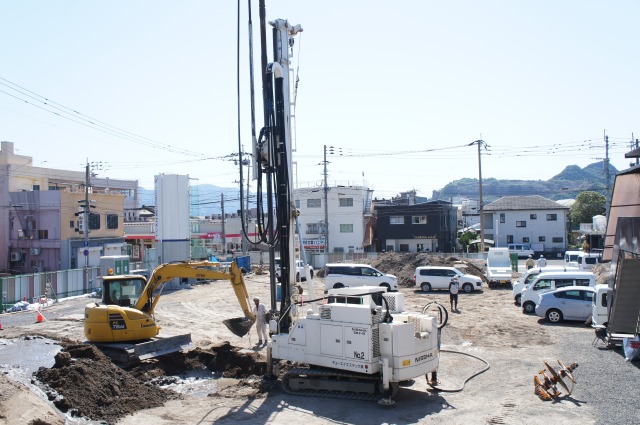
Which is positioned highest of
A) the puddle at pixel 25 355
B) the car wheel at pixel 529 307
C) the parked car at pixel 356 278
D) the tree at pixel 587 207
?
the tree at pixel 587 207

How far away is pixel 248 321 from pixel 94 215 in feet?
113

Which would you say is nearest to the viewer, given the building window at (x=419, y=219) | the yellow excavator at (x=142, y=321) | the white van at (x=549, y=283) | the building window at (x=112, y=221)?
the yellow excavator at (x=142, y=321)

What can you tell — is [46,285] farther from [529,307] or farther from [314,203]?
[314,203]

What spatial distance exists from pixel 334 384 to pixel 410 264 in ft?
87.0

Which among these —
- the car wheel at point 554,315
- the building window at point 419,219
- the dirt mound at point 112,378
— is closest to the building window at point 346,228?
the building window at point 419,219

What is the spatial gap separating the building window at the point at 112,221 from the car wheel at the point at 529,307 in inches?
1393

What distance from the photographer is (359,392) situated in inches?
457

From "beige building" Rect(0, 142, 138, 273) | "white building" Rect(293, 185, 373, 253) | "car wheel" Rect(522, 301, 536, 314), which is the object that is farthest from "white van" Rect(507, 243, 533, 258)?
"beige building" Rect(0, 142, 138, 273)

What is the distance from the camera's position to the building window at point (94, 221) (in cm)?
4456

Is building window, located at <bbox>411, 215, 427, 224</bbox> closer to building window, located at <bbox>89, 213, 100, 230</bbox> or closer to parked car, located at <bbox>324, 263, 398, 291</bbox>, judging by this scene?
parked car, located at <bbox>324, 263, 398, 291</bbox>

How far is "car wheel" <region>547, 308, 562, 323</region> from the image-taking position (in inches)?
774

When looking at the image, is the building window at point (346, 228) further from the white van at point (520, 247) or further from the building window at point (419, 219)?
the white van at point (520, 247)

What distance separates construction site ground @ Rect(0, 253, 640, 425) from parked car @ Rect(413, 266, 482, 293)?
11.6 meters

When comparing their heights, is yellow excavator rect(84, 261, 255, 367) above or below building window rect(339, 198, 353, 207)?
below
